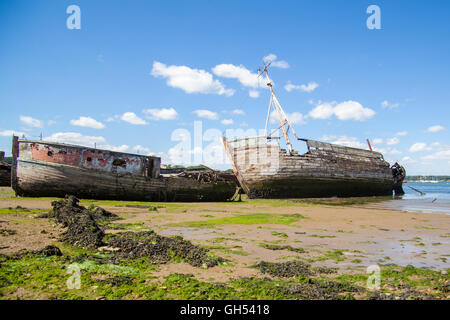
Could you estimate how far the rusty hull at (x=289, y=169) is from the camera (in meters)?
20.0

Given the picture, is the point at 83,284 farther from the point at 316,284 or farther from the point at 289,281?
the point at 316,284

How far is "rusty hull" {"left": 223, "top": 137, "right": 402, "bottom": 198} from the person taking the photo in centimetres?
1995

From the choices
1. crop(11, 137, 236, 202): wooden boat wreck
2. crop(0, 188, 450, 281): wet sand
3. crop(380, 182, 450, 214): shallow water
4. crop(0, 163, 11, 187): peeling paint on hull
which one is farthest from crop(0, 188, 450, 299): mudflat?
crop(0, 163, 11, 187): peeling paint on hull

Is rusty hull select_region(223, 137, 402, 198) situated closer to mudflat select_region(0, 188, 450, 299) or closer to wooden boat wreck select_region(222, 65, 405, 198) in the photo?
wooden boat wreck select_region(222, 65, 405, 198)

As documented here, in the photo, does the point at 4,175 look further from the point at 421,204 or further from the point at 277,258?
the point at 421,204

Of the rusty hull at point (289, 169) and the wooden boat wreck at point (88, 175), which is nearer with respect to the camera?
the wooden boat wreck at point (88, 175)

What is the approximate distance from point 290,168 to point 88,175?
13.3 m

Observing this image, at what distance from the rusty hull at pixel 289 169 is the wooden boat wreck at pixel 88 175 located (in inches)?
243

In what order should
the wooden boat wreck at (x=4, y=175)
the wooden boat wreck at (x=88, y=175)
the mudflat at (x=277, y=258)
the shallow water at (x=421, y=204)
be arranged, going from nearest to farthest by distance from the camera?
1. the mudflat at (x=277, y=258)
2. the wooden boat wreck at (x=88, y=175)
3. the shallow water at (x=421, y=204)
4. the wooden boat wreck at (x=4, y=175)

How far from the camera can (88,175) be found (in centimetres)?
1277

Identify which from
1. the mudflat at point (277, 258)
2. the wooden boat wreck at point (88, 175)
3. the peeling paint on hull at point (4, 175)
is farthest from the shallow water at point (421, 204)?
the peeling paint on hull at point (4, 175)

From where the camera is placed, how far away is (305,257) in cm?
432

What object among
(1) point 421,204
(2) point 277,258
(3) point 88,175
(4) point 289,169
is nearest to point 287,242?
(2) point 277,258

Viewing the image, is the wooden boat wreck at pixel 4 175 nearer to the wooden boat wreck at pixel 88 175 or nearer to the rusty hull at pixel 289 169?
the wooden boat wreck at pixel 88 175
